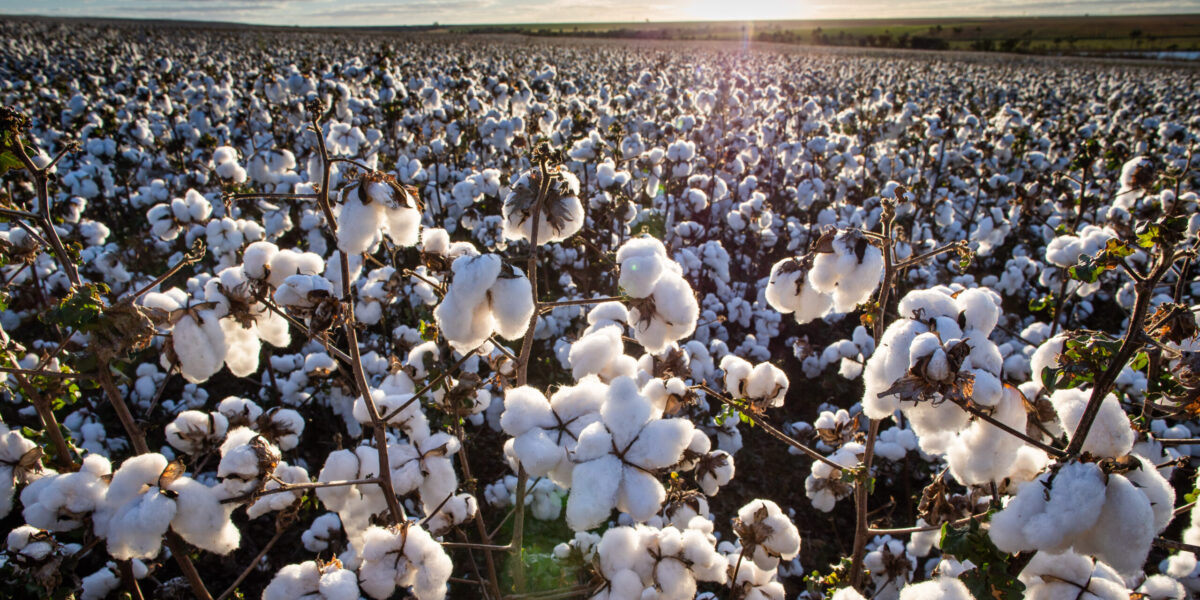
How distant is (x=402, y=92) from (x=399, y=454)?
10075 mm

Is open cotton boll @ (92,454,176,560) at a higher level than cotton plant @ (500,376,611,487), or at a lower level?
lower

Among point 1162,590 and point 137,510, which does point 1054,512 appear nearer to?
point 1162,590

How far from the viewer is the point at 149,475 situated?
1786 millimetres

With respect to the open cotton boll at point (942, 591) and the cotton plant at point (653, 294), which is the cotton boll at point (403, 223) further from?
the open cotton boll at point (942, 591)

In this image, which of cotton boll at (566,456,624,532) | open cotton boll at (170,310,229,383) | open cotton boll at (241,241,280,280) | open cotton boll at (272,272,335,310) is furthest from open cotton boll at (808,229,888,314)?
open cotton boll at (170,310,229,383)

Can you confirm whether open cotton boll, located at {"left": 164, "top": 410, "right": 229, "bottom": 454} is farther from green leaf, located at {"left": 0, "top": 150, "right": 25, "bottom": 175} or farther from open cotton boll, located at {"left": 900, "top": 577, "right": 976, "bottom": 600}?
open cotton boll, located at {"left": 900, "top": 577, "right": 976, "bottom": 600}

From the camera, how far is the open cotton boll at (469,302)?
1.56 metres

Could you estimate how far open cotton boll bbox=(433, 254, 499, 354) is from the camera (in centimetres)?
156

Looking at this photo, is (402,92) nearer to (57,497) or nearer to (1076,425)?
(57,497)

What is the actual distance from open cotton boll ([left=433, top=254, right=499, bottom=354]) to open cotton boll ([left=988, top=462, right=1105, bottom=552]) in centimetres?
145

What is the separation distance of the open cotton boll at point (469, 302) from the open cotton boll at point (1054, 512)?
4.75 feet

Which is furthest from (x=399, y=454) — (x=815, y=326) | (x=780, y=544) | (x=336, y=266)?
(x=815, y=326)

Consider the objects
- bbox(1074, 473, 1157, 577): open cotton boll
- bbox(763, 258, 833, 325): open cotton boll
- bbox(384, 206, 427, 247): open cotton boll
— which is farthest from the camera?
bbox(763, 258, 833, 325): open cotton boll

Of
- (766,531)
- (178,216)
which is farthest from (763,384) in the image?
(178,216)
